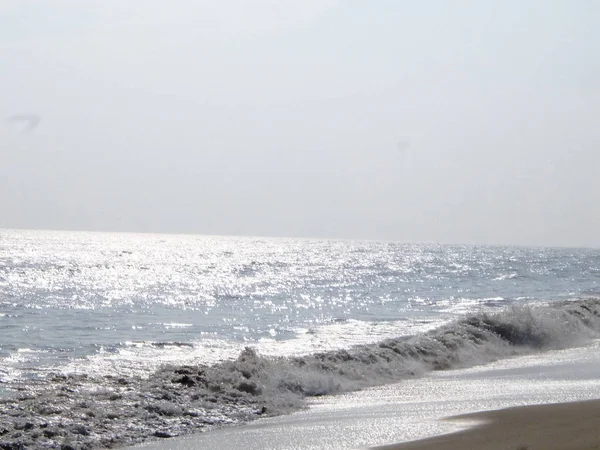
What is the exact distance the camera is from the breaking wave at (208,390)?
10.8m

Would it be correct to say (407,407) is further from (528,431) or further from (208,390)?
(208,390)

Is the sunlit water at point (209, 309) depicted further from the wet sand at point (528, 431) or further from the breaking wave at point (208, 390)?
the wet sand at point (528, 431)

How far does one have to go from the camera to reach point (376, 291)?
45.8 meters

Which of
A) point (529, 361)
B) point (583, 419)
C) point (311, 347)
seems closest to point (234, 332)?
point (311, 347)

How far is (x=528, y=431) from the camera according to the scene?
9586 mm

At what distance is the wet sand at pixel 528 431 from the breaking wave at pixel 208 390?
11.5ft

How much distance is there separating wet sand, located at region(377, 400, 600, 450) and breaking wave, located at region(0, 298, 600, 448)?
3507 millimetres

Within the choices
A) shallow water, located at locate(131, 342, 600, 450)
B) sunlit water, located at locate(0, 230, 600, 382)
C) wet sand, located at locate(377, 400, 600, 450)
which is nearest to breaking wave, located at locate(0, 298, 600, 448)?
shallow water, located at locate(131, 342, 600, 450)

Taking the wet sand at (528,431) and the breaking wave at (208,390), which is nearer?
the wet sand at (528,431)

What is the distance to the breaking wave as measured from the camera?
1080 centimetres

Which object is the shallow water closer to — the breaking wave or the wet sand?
the wet sand

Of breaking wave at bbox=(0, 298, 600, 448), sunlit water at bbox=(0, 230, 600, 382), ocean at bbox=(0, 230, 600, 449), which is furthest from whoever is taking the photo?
sunlit water at bbox=(0, 230, 600, 382)

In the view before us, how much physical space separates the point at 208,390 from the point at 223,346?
27.6ft

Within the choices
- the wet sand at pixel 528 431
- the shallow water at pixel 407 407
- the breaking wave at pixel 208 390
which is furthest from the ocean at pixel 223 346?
the wet sand at pixel 528 431
